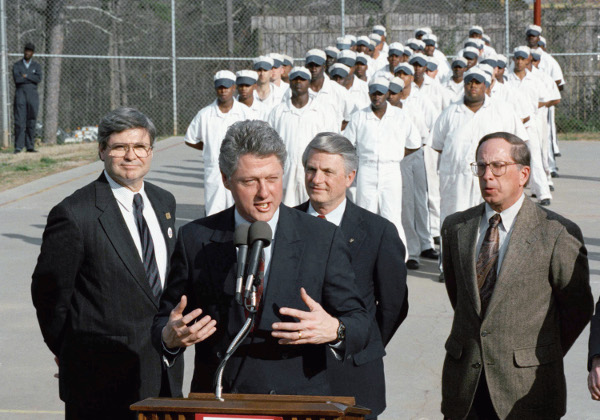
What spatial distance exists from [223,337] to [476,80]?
7076 millimetres

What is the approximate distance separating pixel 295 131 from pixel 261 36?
14876 mm

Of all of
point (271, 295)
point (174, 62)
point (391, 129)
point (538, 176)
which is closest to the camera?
point (271, 295)

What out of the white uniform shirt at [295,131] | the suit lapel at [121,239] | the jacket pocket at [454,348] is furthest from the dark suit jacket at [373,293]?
the white uniform shirt at [295,131]

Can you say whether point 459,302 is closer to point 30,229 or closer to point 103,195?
point 103,195

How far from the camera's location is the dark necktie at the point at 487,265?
430cm

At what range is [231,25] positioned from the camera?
25.8m

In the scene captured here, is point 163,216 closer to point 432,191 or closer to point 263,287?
point 263,287

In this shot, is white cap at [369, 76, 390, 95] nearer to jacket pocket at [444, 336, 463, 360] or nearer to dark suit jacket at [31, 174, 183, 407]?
jacket pocket at [444, 336, 463, 360]

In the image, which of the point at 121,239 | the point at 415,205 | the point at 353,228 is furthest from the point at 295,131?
the point at 121,239

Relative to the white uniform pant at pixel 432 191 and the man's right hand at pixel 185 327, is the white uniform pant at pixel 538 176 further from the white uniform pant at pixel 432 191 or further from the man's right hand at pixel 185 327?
the man's right hand at pixel 185 327

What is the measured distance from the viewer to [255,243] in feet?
9.90

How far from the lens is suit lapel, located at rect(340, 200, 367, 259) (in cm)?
451

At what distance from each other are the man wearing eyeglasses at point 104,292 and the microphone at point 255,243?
4.38 ft

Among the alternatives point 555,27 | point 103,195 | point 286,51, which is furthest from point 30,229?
point 555,27
